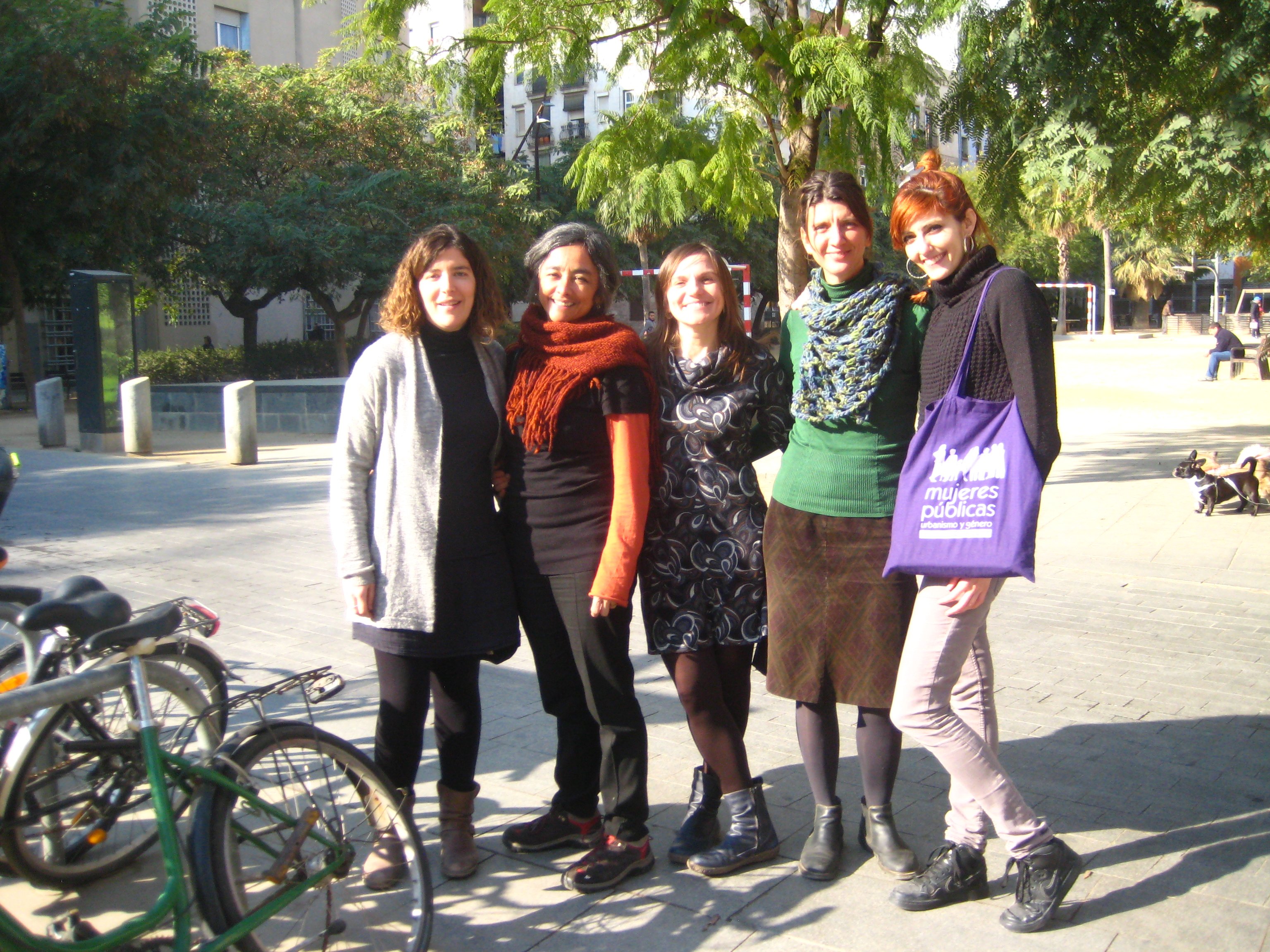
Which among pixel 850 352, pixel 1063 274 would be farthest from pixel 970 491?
pixel 1063 274

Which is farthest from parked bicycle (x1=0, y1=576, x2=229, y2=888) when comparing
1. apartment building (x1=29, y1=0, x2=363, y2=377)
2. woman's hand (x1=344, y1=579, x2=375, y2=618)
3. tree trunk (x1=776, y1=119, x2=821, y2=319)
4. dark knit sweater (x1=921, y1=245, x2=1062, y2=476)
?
apartment building (x1=29, y1=0, x2=363, y2=377)

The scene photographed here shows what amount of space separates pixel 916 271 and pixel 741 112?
4982 mm

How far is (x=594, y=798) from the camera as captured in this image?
341cm

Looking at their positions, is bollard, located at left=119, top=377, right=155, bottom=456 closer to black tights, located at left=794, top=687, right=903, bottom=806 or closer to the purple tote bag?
black tights, located at left=794, top=687, right=903, bottom=806

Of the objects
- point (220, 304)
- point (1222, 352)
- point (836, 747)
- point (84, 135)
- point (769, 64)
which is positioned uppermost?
point (84, 135)

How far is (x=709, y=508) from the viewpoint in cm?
318

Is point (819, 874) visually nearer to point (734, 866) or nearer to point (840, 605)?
point (734, 866)

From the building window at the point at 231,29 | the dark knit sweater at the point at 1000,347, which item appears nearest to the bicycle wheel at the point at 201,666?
the dark knit sweater at the point at 1000,347

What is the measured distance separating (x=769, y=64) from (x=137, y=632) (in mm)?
6508

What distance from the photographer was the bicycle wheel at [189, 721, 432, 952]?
2439mm

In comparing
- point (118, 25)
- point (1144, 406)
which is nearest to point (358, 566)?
point (1144, 406)

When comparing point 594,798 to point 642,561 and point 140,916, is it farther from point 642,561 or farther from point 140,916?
point 140,916

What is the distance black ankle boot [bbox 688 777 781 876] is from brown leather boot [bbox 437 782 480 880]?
636 millimetres

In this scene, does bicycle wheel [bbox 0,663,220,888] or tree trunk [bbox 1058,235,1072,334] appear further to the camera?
tree trunk [bbox 1058,235,1072,334]
